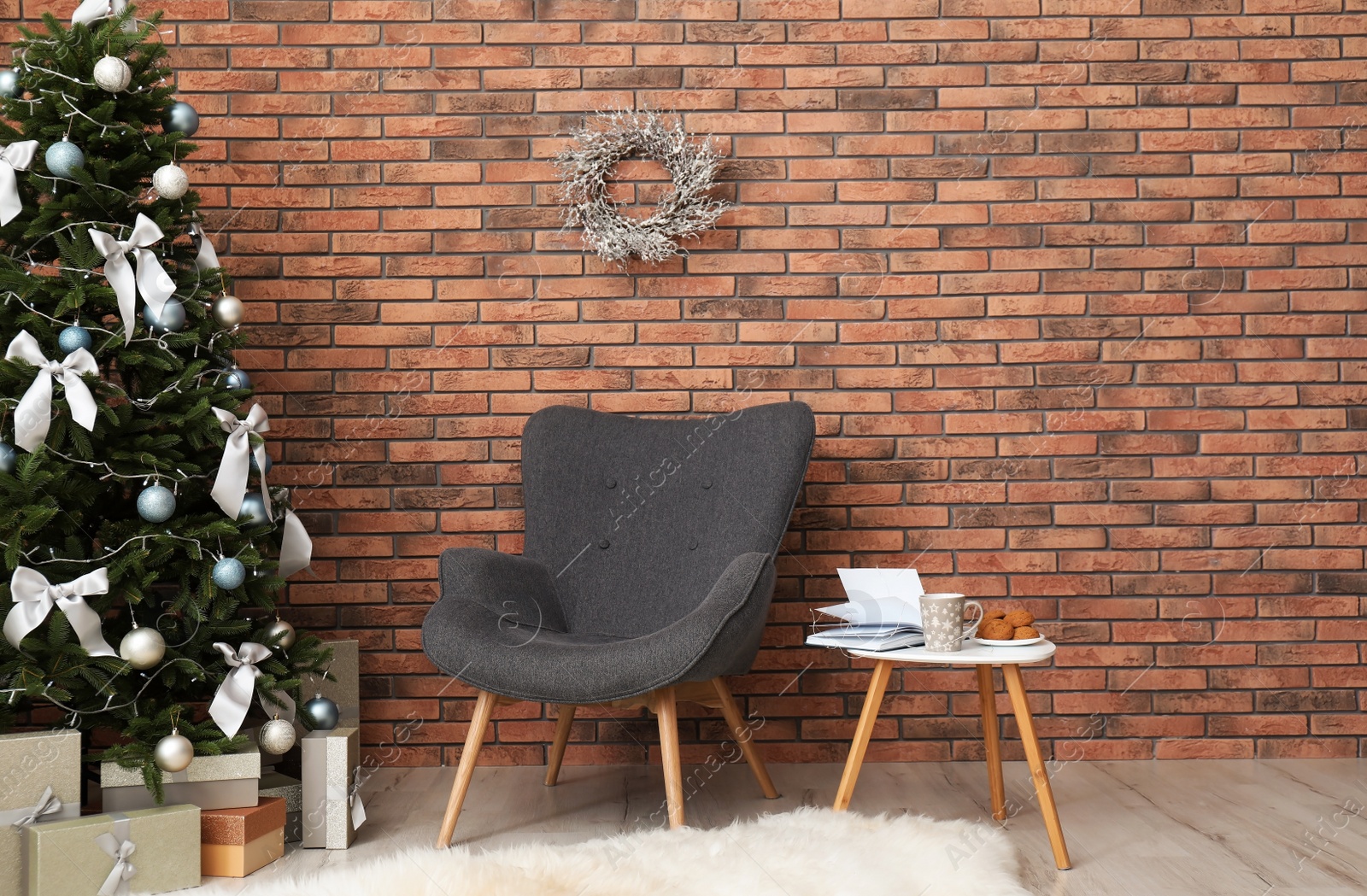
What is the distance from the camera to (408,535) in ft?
9.02

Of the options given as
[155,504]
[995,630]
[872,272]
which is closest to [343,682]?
[155,504]

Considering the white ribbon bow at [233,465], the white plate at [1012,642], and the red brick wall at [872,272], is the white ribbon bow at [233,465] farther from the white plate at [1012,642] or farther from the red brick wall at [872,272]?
the white plate at [1012,642]

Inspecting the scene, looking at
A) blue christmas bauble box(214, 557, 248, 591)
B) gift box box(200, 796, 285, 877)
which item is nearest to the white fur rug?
gift box box(200, 796, 285, 877)

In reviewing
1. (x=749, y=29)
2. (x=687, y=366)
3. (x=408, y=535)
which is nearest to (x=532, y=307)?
(x=687, y=366)

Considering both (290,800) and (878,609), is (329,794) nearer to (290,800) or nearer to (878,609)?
(290,800)

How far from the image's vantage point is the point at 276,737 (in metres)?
2.09

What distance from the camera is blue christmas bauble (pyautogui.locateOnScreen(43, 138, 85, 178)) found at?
2.01 m

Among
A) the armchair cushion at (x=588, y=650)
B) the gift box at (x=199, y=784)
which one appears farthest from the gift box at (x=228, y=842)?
the armchair cushion at (x=588, y=650)

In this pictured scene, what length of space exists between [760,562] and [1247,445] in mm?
1615

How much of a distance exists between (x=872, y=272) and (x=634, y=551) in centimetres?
106

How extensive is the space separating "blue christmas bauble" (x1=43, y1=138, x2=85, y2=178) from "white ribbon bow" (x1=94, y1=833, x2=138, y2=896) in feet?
4.39

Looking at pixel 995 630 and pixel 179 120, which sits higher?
pixel 179 120

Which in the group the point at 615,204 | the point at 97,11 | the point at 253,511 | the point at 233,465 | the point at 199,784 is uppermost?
the point at 97,11

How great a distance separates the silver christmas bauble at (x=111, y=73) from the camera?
2047mm
